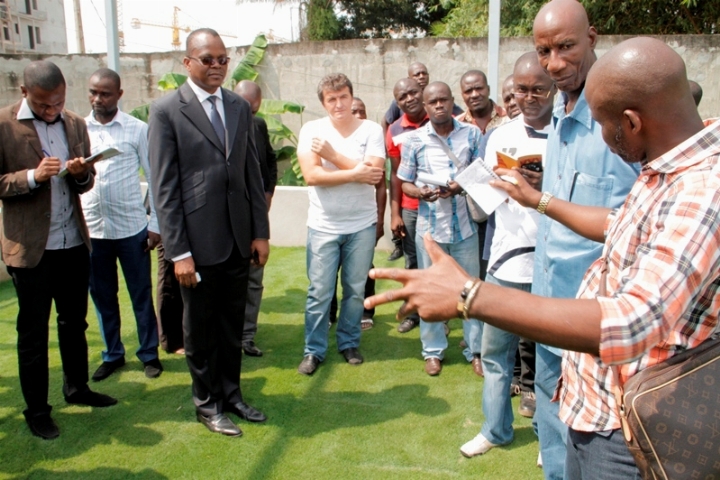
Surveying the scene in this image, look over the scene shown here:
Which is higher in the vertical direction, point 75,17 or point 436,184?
point 75,17

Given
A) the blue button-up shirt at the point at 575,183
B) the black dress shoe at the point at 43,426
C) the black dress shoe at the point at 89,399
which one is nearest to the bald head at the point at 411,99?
the blue button-up shirt at the point at 575,183

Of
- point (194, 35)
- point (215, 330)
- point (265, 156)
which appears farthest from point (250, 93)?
point (215, 330)

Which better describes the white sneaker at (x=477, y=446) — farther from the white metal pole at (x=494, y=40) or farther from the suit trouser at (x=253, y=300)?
the white metal pole at (x=494, y=40)

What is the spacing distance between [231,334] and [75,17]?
26476mm

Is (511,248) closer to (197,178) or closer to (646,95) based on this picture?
(197,178)

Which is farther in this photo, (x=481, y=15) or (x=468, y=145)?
(x=481, y=15)

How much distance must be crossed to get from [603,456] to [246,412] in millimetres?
2627

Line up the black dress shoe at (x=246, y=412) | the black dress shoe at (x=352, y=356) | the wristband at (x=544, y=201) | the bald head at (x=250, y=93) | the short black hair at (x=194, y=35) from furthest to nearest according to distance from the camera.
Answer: the bald head at (x=250, y=93) < the black dress shoe at (x=352, y=356) < the black dress shoe at (x=246, y=412) < the short black hair at (x=194, y=35) < the wristband at (x=544, y=201)

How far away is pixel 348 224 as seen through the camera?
15.3 feet

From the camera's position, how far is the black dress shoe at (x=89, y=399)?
13.5 ft

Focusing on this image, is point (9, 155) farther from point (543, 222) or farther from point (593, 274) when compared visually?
point (593, 274)

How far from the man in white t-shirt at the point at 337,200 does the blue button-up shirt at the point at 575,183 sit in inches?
77.0

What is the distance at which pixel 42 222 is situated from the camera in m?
3.70

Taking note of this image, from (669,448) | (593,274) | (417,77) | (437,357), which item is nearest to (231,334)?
(437,357)
